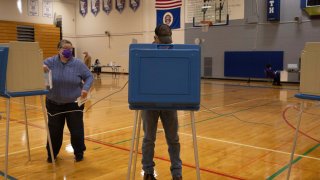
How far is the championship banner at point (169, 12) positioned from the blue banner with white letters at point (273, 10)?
4.83 meters

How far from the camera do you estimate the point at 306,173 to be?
137 inches

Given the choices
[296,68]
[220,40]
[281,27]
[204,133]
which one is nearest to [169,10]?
[220,40]

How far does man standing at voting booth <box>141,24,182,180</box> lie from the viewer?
2.76 m

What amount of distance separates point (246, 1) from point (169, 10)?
452 cm

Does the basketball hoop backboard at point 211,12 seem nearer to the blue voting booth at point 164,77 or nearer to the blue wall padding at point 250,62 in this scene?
the blue wall padding at point 250,62

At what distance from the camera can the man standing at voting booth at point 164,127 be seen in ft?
9.05

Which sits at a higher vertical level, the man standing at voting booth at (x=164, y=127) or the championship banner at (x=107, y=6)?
the championship banner at (x=107, y=6)

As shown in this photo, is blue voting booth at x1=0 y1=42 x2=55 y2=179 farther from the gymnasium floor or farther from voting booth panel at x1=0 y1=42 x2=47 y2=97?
the gymnasium floor

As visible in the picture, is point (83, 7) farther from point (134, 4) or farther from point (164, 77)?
point (164, 77)

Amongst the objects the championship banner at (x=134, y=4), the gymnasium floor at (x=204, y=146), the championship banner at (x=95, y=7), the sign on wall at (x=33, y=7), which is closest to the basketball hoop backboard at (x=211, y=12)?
the championship banner at (x=134, y=4)

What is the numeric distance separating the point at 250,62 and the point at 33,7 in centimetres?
1330

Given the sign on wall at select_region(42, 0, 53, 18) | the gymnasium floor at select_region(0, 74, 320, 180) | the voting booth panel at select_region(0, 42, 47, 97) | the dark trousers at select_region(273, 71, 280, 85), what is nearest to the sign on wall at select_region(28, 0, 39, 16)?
the sign on wall at select_region(42, 0, 53, 18)

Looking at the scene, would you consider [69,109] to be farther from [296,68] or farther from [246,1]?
[246,1]

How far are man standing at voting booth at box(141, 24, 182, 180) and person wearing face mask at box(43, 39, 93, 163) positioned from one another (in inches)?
42.4
